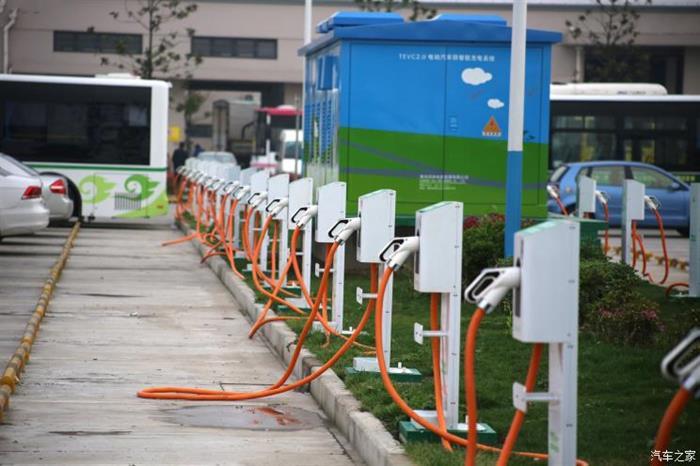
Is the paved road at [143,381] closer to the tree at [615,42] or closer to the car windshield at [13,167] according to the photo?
the car windshield at [13,167]

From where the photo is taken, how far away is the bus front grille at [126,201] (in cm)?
3031

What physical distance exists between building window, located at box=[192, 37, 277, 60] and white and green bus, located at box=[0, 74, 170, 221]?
32631mm

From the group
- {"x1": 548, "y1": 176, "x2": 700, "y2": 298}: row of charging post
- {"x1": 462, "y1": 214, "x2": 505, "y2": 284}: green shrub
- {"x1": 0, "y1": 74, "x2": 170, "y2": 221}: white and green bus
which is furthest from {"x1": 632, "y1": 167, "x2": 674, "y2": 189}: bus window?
{"x1": 462, "y1": 214, "x2": 505, "y2": 284}: green shrub

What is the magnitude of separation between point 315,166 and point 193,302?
3909mm

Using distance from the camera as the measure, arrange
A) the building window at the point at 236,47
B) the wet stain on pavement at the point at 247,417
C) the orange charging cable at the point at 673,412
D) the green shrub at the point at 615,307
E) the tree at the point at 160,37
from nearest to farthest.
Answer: the orange charging cable at the point at 673,412 → the wet stain on pavement at the point at 247,417 → the green shrub at the point at 615,307 → the tree at the point at 160,37 → the building window at the point at 236,47

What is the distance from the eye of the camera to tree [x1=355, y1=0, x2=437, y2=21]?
166 feet

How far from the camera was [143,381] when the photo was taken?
→ 444 inches

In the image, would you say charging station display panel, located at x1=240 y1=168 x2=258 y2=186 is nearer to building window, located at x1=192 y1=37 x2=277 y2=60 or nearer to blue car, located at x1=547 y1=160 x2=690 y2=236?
blue car, located at x1=547 y1=160 x2=690 y2=236

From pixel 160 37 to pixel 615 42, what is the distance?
63.0 feet

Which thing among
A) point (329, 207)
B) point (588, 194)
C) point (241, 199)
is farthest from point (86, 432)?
point (588, 194)

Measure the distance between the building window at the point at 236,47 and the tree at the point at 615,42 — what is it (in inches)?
571

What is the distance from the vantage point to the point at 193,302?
1714cm

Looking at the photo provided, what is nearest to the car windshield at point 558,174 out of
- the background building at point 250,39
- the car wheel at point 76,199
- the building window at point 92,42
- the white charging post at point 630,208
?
the car wheel at point 76,199

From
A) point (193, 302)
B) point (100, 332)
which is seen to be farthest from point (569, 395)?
point (193, 302)
